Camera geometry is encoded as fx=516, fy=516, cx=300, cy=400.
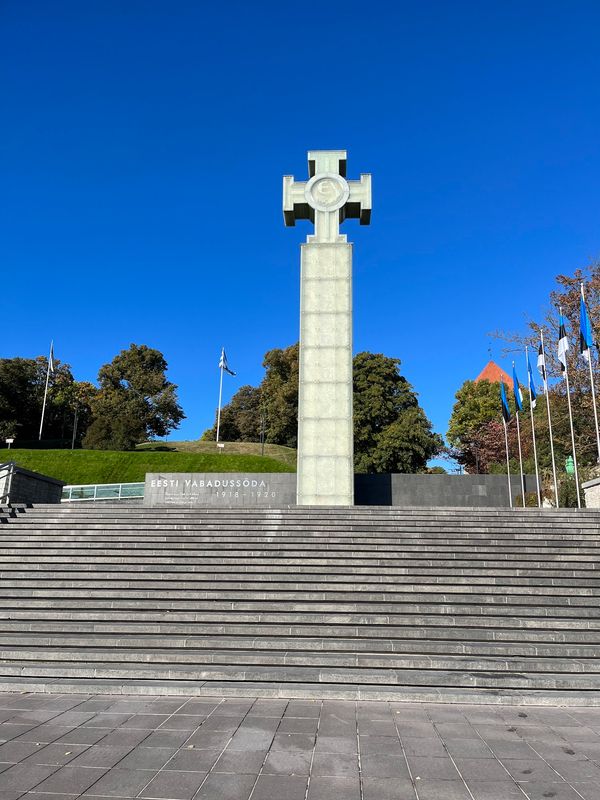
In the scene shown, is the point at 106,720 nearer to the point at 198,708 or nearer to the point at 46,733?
the point at 46,733

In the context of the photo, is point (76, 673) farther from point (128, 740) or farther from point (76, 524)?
point (76, 524)

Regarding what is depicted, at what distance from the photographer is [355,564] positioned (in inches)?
478

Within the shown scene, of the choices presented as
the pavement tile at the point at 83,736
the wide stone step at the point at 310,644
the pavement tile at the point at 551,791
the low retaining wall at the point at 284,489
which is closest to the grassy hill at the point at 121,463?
the low retaining wall at the point at 284,489

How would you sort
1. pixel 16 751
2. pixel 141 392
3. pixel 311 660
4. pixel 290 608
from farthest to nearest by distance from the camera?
pixel 141 392
pixel 290 608
pixel 311 660
pixel 16 751

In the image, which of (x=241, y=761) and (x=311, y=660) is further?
(x=311, y=660)

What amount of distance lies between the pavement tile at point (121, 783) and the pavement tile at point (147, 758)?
0.11m

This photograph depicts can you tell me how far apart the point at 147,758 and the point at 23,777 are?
115 cm

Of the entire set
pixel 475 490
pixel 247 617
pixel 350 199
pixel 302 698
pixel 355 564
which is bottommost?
pixel 302 698

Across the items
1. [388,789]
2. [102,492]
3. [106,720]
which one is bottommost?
[106,720]

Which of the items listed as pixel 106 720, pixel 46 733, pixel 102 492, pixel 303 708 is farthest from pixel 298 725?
pixel 102 492

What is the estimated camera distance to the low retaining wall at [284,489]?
29734mm

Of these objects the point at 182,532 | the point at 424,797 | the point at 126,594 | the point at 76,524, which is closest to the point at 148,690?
the point at 126,594

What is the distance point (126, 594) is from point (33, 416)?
6844 centimetres

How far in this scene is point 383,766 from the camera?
5.25 metres
